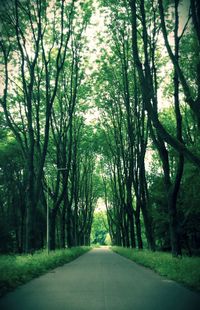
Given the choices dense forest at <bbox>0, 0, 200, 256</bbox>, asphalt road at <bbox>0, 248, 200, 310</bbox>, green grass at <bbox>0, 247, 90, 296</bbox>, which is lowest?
asphalt road at <bbox>0, 248, 200, 310</bbox>

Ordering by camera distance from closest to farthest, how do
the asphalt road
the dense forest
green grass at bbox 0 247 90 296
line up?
the asphalt road
green grass at bbox 0 247 90 296
the dense forest

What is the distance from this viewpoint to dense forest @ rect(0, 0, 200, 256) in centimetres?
1441

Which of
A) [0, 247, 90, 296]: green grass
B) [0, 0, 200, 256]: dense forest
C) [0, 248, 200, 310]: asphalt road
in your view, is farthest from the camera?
[0, 0, 200, 256]: dense forest

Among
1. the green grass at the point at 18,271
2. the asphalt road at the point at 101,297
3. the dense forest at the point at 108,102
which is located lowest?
the asphalt road at the point at 101,297

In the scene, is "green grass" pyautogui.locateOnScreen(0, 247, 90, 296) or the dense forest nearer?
"green grass" pyautogui.locateOnScreen(0, 247, 90, 296)

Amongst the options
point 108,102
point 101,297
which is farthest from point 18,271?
point 108,102

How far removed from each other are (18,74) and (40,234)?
3064cm

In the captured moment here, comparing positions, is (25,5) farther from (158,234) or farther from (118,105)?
(158,234)

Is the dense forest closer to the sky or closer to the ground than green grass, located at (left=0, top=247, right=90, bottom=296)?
closer to the sky

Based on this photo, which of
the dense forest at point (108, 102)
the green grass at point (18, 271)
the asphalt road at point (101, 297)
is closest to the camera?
the asphalt road at point (101, 297)

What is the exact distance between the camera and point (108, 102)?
1148 inches

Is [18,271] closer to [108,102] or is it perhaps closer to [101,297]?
[101,297]

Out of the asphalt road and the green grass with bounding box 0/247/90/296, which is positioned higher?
the green grass with bounding box 0/247/90/296

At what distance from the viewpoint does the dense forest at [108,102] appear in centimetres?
1441
